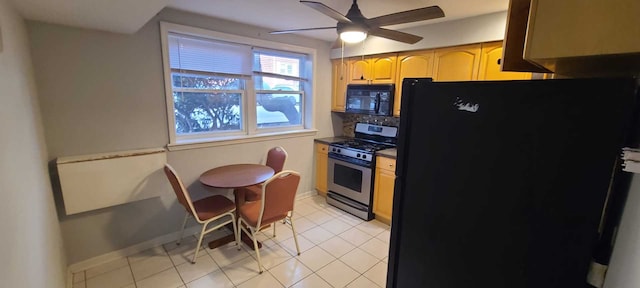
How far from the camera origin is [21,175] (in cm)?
124

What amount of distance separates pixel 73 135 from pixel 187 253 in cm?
139

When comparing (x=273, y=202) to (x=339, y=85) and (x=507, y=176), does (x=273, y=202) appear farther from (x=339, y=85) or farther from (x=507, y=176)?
(x=339, y=85)

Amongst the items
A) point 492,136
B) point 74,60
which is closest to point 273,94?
point 74,60

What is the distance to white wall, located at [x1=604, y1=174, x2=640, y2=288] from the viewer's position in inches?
24.6

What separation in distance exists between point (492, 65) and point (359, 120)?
1.89 meters

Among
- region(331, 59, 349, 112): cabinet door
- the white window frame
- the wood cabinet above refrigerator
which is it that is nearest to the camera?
the wood cabinet above refrigerator

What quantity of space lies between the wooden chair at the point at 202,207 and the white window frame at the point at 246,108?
552 millimetres

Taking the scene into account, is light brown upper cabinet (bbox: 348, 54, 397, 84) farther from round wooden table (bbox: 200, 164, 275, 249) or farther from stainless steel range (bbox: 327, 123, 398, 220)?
round wooden table (bbox: 200, 164, 275, 249)

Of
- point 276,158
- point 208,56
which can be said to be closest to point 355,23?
point 208,56

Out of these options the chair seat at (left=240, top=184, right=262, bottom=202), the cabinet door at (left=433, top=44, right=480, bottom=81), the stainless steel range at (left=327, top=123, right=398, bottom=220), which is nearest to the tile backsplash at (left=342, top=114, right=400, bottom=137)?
the stainless steel range at (left=327, top=123, right=398, bottom=220)

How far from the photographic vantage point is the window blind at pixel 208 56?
2650 millimetres

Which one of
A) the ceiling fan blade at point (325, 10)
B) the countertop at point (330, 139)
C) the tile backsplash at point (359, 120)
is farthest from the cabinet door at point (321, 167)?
the ceiling fan blade at point (325, 10)

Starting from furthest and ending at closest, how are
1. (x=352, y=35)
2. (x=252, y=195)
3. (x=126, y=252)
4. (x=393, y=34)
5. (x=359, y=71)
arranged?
(x=359, y=71) → (x=252, y=195) → (x=126, y=252) → (x=393, y=34) → (x=352, y=35)

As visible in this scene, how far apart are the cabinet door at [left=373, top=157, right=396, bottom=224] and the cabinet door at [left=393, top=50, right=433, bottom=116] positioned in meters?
0.68
